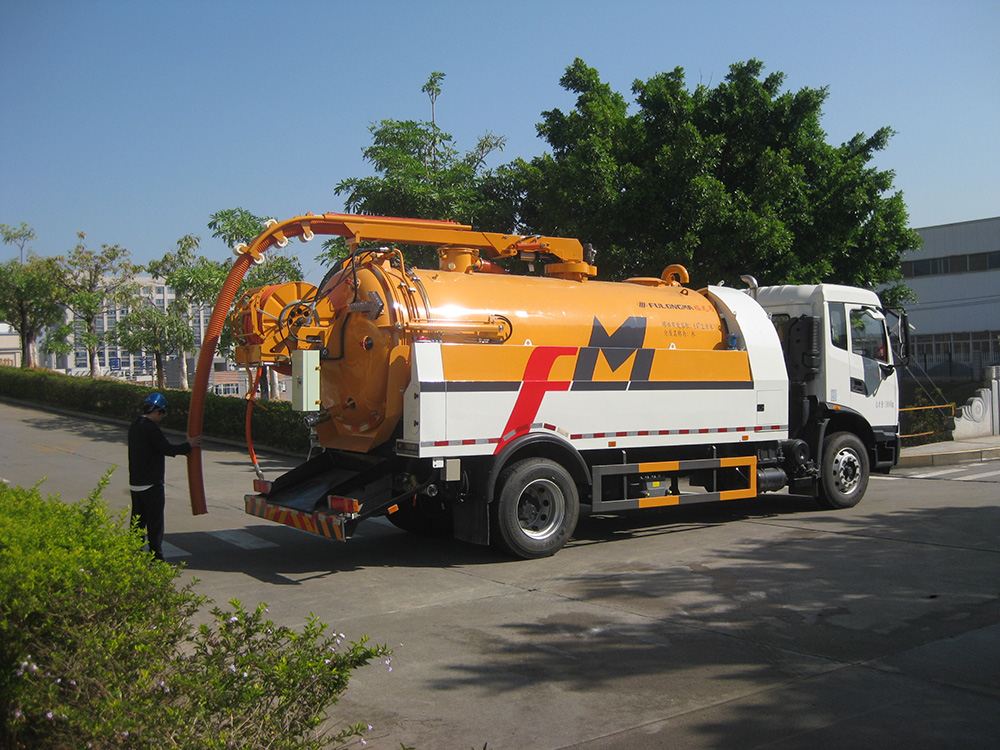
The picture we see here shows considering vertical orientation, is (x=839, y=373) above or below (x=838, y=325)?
below

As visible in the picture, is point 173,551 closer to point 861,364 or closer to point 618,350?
point 618,350

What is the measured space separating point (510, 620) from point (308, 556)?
10.9 ft

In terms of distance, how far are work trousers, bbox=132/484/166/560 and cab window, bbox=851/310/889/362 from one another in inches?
346

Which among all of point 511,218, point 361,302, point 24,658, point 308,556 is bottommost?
point 308,556

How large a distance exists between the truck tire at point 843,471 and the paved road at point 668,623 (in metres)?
0.26

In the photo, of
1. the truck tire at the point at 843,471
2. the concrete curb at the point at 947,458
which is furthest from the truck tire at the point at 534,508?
the concrete curb at the point at 947,458

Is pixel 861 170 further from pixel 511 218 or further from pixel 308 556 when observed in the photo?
pixel 308 556

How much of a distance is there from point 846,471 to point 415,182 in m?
10.9

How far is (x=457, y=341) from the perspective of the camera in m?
8.47

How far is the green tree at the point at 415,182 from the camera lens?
18219 mm

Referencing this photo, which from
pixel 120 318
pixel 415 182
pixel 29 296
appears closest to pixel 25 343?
pixel 29 296

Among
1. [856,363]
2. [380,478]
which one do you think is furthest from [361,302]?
[856,363]

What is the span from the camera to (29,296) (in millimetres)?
35094

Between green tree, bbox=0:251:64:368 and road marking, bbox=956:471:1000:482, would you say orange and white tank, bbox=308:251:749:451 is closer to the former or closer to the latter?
road marking, bbox=956:471:1000:482
